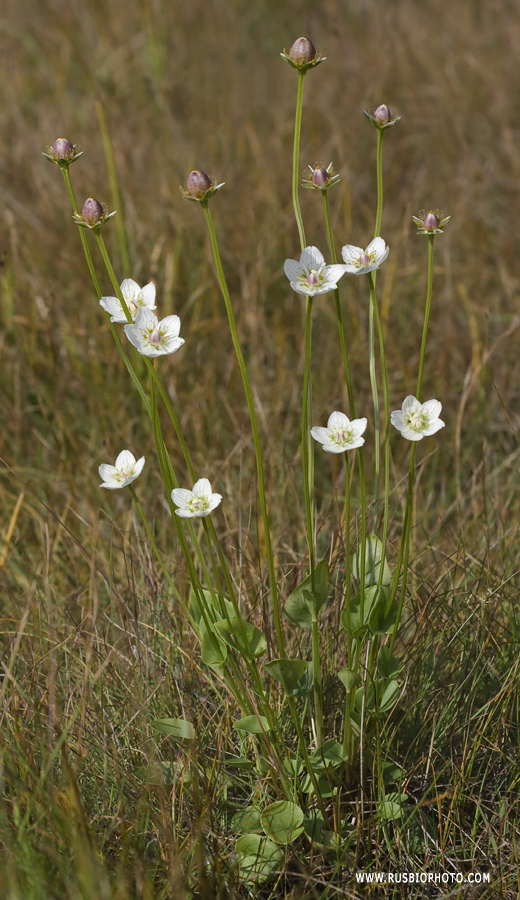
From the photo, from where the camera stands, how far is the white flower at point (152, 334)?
46.4 inches

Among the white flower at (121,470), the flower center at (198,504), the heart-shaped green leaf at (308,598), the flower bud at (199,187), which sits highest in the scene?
the flower bud at (199,187)

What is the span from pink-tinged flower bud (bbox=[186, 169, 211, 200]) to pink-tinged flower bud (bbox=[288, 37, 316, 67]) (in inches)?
9.6

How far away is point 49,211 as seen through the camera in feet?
10.7

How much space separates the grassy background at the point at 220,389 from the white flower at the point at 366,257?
0.57 metres

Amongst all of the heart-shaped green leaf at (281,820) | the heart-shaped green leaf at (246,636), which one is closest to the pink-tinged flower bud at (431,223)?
the heart-shaped green leaf at (246,636)

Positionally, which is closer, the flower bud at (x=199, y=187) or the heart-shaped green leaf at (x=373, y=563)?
the flower bud at (x=199, y=187)

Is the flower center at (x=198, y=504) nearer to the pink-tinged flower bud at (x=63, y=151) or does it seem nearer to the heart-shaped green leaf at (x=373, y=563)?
the heart-shaped green leaf at (x=373, y=563)

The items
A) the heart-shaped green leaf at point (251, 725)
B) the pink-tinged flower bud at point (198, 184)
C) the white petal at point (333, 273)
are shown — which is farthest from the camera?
the heart-shaped green leaf at point (251, 725)

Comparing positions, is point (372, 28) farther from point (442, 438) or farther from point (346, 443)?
point (346, 443)

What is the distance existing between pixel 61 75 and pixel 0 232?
136cm

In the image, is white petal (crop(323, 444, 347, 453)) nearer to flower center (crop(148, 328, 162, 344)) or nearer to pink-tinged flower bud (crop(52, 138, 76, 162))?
flower center (crop(148, 328, 162, 344))

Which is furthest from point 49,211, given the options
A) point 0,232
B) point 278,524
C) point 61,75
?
point 278,524

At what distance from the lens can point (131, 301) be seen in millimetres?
1333

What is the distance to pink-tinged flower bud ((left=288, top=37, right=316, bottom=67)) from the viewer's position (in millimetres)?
1156
